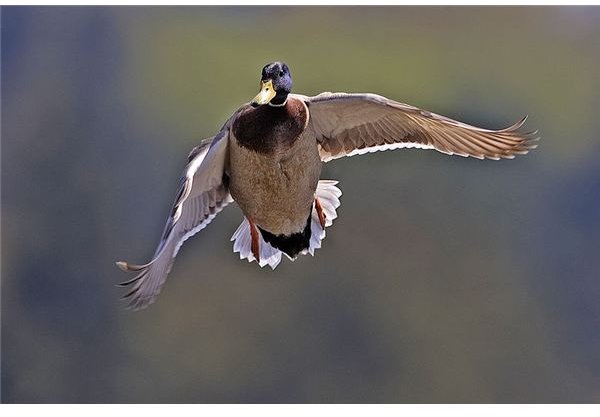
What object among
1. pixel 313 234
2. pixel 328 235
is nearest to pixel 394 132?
pixel 313 234

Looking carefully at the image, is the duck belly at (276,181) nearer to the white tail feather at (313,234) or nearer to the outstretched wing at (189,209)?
the outstretched wing at (189,209)

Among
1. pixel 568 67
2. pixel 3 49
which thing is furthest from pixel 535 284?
pixel 3 49

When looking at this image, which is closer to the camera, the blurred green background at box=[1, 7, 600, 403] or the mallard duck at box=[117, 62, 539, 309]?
the mallard duck at box=[117, 62, 539, 309]

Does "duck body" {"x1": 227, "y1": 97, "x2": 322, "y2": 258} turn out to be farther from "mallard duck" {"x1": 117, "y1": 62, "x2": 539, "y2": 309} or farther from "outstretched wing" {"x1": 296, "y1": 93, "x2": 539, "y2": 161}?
"outstretched wing" {"x1": 296, "y1": 93, "x2": 539, "y2": 161}

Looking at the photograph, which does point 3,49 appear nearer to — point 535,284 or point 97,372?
point 97,372

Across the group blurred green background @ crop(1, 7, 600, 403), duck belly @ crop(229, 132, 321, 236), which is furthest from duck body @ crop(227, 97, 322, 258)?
blurred green background @ crop(1, 7, 600, 403)
